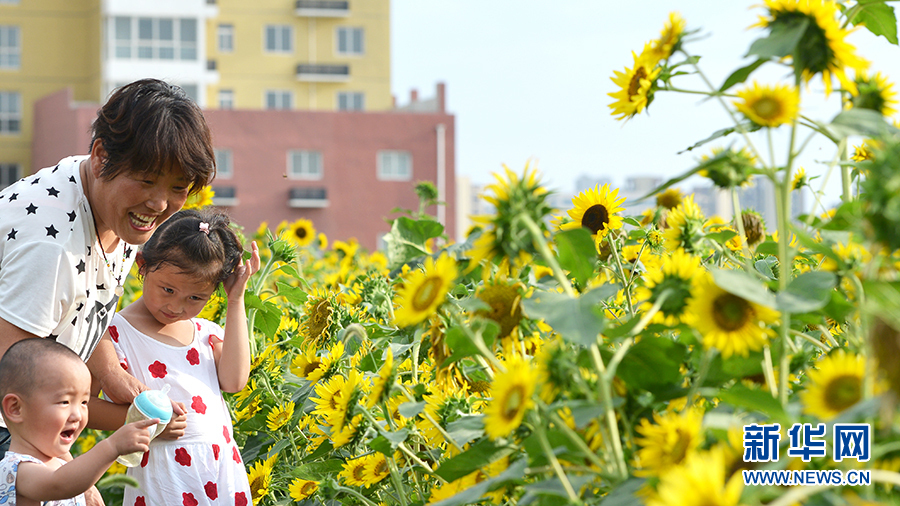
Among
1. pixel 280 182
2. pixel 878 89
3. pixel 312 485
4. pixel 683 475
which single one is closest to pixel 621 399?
pixel 683 475

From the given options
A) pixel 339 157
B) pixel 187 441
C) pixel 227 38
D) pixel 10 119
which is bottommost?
pixel 187 441

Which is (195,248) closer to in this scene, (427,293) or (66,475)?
(66,475)

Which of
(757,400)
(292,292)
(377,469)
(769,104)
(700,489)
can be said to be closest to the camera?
(700,489)

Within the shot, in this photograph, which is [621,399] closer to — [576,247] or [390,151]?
[576,247]

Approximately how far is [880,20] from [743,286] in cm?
50

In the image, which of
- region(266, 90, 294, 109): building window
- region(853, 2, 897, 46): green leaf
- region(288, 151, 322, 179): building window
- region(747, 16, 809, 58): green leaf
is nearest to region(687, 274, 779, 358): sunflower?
region(747, 16, 809, 58): green leaf

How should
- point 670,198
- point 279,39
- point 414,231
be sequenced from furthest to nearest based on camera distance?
point 279,39
point 670,198
point 414,231

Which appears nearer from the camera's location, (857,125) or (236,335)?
(857,125)

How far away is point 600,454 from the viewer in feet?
2.62

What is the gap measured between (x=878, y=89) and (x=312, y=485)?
1.11m

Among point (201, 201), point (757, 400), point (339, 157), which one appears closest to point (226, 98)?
point (339, 157)

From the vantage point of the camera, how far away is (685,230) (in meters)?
1.12

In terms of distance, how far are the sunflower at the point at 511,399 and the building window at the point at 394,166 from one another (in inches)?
831

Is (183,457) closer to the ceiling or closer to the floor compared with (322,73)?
closer to the floor
